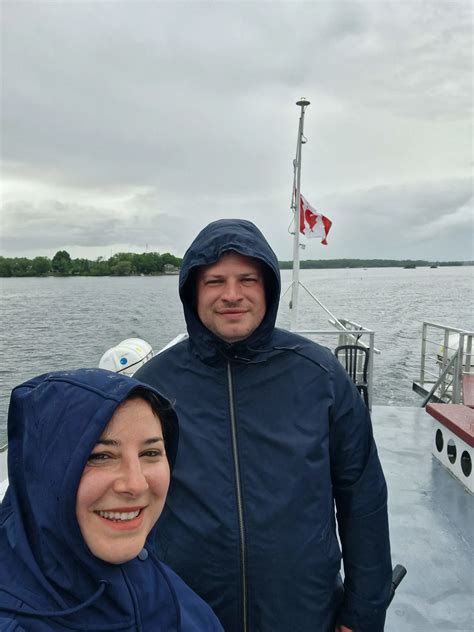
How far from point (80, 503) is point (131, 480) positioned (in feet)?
0.26

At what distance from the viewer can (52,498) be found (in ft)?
2.24

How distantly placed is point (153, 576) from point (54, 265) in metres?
61.4

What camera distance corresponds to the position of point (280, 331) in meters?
1.41

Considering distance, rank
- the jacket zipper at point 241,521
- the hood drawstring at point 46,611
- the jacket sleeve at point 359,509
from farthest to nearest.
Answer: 1. the jacket sleeve at point 359,509
2. the jacket zipper at point 241,521
3. the hood drawstring at point 46,611

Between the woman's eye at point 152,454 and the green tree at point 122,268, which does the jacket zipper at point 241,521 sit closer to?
the woman's eye at point 152,454

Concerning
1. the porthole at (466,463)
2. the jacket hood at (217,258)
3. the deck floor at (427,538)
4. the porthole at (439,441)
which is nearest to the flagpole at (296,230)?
the deck floor at (427,538)

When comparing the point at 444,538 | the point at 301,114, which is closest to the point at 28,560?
the point at 444,538

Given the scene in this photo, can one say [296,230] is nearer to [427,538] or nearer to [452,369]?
[452,369]

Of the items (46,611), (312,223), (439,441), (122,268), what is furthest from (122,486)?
(122,268)

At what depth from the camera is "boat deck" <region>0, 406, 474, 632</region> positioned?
217 cm

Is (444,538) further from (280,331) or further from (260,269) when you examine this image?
(260,269)

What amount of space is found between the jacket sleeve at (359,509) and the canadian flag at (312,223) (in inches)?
226

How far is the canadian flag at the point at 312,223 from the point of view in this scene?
22.4 feet

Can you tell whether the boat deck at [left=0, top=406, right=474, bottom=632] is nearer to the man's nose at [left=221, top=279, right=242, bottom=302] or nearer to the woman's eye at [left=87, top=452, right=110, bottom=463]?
the man's nose at [left=221, top=279, right=242, bottom=302]
